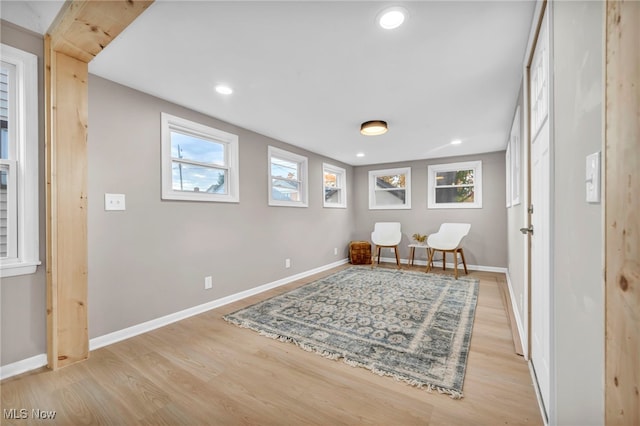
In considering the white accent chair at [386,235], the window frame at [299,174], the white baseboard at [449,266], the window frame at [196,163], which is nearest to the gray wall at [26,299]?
the window frame at [196,163]

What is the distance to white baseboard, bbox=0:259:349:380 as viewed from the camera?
1714 millimetres

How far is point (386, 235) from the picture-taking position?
5.36m

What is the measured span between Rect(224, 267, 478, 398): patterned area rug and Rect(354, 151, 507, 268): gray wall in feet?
4.35

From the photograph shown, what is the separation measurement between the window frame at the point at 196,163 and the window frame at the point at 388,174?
352 cm

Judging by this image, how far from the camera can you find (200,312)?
9.23 ft

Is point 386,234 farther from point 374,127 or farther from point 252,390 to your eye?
point 252,390

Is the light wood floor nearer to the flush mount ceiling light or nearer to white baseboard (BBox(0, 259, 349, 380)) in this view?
white baseboard (BBox(0, 259, 349, 380))

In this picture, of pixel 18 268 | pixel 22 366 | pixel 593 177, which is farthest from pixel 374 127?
pixel 22 366

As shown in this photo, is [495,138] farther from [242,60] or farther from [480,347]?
[242,60]

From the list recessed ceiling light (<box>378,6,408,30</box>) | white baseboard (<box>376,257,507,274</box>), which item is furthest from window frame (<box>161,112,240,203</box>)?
white baseboard (<box>376,257,507,274</box>)

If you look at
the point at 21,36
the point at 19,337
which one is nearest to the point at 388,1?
the point at 21,36

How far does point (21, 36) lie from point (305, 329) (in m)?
2.97

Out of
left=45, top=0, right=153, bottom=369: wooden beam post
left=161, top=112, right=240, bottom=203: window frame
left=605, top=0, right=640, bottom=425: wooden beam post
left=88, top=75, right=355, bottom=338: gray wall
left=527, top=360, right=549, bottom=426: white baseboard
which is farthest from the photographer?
left=161, top=112, right=240, bottom=203: window frame

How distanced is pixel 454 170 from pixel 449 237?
1.47 m
